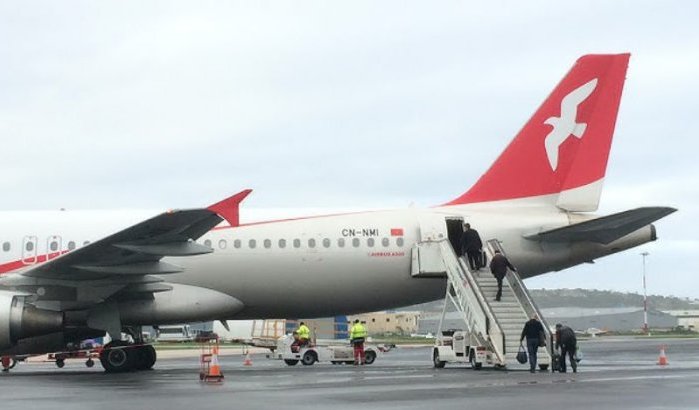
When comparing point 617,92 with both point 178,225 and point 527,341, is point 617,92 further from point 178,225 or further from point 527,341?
point 178,225

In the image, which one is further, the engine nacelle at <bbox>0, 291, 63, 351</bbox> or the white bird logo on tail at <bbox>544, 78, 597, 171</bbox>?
the white bird logo on tail at <bbox>544, 78, 597, 171</bbox>

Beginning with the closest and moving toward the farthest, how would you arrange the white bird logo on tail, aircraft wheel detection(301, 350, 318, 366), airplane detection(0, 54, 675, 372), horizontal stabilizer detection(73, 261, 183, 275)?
horizontal stabilizer detection(73, 261, 183, 275) < airplane detection(0, 54, 675, 372) < the white bird logo on tail < aircraft wheel detection(301, 350, 318, 366)

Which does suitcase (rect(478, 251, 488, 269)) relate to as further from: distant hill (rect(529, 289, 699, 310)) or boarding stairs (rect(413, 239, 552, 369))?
distant hill (rect(529, 289, 699, 310))

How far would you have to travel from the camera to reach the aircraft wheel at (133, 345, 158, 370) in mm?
26609

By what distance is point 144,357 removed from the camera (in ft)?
87.8

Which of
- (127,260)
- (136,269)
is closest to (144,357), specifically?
(136,269)

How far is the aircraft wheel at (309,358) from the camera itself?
3041 cm

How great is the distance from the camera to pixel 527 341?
23188 millimetres

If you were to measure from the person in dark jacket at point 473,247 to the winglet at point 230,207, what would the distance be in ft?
22.1

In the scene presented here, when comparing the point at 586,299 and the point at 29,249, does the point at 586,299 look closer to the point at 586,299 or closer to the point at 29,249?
the point at 586,299

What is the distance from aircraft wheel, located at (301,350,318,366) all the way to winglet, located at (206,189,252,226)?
9.08 meters

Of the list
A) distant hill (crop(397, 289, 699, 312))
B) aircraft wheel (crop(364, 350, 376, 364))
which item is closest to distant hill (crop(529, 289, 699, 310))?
distant hill (crop(397, 289, 699, 312))

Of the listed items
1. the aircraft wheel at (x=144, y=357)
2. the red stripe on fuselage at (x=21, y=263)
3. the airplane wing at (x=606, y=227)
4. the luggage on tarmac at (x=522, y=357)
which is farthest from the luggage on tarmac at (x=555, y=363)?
the red stripe on fuselage at (x=21, y=263)

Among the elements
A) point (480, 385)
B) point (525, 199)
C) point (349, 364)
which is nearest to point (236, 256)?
point (349, 364)
